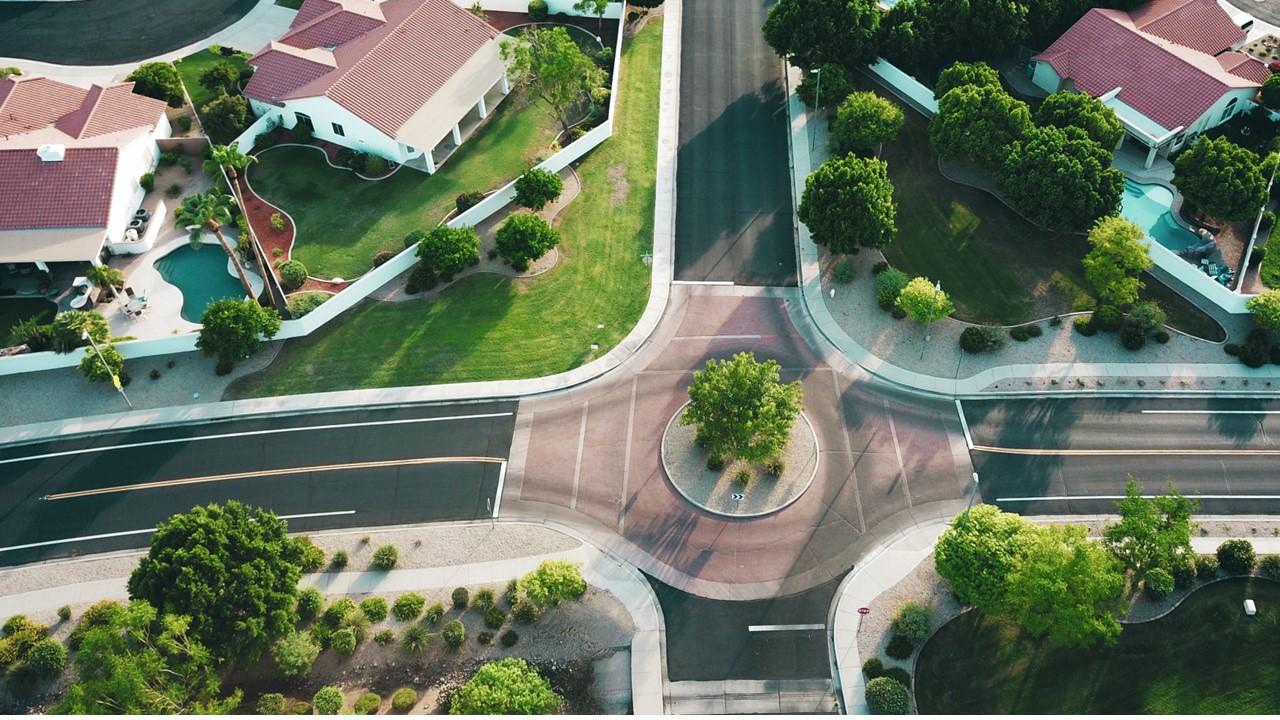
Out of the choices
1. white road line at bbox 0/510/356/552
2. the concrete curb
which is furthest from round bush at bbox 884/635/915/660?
white road line at bbox 0/510/356/552

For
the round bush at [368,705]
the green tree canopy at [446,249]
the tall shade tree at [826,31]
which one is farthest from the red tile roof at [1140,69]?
the round bush at [368,705]

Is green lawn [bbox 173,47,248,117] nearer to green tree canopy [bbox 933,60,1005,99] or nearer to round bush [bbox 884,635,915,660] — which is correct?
green tree canopy [bbox 933,60,1005,99]

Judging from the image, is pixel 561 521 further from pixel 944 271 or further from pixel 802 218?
pixel 944 271

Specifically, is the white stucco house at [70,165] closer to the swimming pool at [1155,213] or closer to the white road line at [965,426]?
the white road line at [965,426]

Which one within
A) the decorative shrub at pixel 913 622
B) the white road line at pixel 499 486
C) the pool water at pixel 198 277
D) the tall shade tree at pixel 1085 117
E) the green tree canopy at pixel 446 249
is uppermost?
the tall shade tree at pixel 1085 117

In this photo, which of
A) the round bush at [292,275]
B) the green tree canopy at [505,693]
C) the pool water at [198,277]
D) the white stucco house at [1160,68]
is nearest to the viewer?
the green tree canopy at [505,693]
